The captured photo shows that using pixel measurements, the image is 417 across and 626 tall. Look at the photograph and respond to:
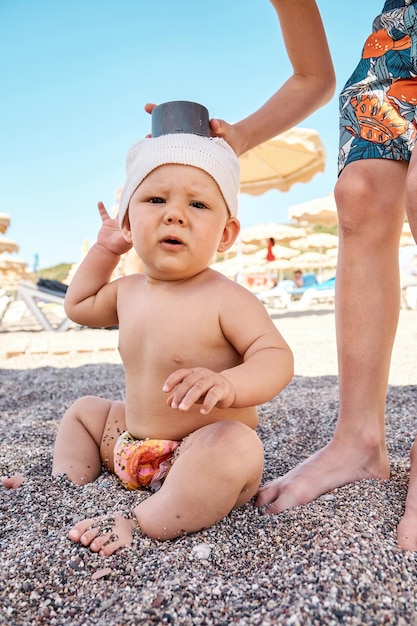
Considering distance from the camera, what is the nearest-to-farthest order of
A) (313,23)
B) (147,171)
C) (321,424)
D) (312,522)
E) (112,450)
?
(312,522)
(147,171)
(112,450)
(313,23)
(321,424)

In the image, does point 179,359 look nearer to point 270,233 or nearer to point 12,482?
point 12,482

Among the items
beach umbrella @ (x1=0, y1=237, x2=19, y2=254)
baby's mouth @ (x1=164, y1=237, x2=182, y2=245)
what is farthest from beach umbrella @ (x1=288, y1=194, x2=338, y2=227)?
baby's mouth @ (x1=164, y1=237, x2=182, y2=245)

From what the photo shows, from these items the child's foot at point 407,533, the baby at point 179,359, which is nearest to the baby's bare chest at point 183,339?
the baby at point 179,359

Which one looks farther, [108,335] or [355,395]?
[108,335]

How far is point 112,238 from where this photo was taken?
1984 mm

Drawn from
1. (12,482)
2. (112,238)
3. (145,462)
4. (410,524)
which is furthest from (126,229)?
(410,524)

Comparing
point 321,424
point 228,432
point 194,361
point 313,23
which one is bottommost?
point 321,424

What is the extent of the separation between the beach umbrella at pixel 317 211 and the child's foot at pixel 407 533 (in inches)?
609

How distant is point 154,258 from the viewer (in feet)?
5.46

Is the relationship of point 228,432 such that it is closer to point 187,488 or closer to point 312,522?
point 187,488

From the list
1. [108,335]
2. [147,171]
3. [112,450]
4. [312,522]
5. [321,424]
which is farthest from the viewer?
[108,335]

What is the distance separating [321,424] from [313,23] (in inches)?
65.4

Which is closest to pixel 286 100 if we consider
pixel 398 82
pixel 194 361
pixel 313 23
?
pixel 313 23

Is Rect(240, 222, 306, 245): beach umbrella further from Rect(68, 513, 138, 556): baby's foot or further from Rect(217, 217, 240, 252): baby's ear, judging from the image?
Rect(68, 513, 138, 556): baby's foot
